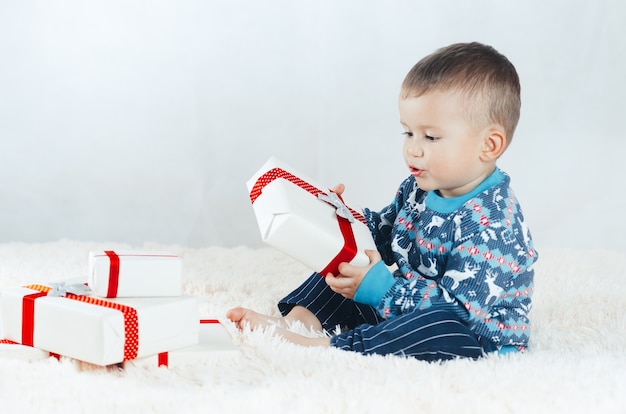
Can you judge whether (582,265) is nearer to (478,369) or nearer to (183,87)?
(478,369)

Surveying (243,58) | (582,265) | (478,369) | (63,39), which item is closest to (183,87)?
(243,58)

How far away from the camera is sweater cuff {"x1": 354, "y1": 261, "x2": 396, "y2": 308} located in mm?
1236

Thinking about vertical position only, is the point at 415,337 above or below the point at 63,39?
below

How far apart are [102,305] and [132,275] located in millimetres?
61

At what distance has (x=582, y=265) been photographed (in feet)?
6.25

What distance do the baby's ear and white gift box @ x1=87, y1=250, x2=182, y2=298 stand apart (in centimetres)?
52

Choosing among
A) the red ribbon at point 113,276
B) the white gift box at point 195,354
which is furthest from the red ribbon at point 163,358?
the red ribbon at point 113,276

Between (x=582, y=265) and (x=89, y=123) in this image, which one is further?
(x=89, y=123)

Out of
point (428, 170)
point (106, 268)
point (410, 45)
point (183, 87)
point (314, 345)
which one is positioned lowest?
point (314, 345)

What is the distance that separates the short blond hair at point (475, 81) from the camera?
1235 mm

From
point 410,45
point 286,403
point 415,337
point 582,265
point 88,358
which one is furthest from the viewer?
point 410,45

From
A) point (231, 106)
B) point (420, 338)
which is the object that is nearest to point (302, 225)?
point (420, 338)

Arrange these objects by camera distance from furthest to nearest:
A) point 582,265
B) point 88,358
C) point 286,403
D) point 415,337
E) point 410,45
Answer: point 410,45
point 582,265
point 415,337
point 88,358
point 286,403

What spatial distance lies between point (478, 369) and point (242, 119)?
165 centimetres
